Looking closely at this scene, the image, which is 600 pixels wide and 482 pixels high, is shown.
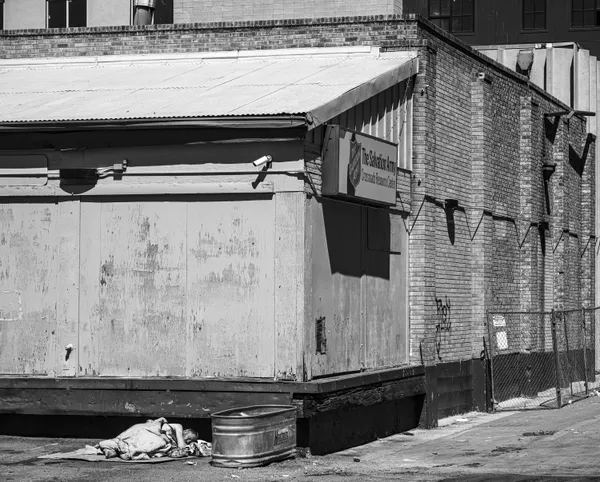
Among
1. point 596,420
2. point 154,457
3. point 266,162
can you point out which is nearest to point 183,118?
point 266,162

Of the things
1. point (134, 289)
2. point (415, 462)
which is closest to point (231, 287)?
point (134, 289)

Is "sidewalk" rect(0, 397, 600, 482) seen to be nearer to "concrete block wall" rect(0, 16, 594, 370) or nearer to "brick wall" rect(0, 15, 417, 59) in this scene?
"concrete block wall" rect(0, 16, 594, 370)

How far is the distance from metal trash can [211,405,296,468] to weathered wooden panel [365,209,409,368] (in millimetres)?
3760

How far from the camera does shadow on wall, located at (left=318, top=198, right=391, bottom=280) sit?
58.1 feet

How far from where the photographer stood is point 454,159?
23.3 meters

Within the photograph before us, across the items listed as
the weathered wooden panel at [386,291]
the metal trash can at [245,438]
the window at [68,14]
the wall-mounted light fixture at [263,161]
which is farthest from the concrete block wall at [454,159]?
the window at [68,14]

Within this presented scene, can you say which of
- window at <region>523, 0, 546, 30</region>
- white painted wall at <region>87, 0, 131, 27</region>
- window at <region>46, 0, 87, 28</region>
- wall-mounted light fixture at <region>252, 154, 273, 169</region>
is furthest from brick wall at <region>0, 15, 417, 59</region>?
window at <region>523, 0, 546, 30</region>

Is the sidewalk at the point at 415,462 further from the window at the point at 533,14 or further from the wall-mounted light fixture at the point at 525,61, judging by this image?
the window at the point at 533,14

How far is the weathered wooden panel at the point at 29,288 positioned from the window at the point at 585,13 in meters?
36.2

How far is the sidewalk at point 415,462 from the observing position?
48.5 ft

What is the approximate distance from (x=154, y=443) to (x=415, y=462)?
134 inches

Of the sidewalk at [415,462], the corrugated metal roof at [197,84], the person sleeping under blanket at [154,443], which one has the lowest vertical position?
the sidewalk at [415,462]

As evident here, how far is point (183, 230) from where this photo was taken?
17.1m

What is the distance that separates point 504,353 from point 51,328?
1127cm
